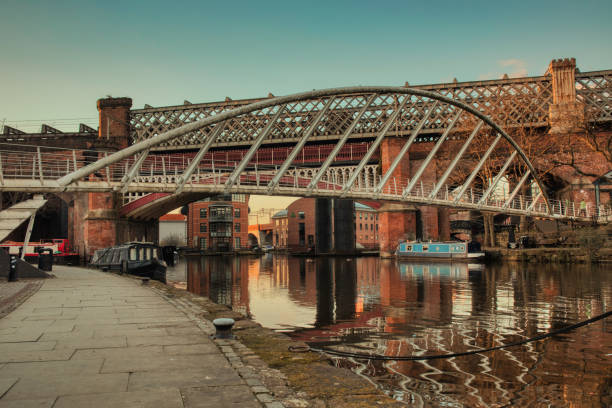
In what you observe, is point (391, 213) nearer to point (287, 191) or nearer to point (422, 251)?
point (422, 251)

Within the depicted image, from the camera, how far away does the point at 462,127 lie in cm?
4216

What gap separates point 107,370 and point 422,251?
39720mm

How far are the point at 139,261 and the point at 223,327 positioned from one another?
2318 cm

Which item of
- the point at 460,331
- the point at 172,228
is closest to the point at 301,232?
the point at 172,228

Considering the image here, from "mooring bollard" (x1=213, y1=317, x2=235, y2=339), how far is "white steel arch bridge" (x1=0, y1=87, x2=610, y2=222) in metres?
16.0

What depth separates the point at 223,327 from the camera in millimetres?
7465

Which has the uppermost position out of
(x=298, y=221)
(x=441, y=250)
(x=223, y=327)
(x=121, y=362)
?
(x=298, y=221)

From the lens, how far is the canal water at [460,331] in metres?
6.64

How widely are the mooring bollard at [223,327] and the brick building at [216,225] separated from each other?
84156mm

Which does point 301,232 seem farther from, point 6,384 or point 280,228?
point 6,384

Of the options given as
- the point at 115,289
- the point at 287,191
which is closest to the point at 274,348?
the point at 115,289

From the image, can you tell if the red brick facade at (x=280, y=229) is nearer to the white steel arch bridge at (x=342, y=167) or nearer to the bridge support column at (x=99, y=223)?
the white steel arch bridge at (x=342, y=167)

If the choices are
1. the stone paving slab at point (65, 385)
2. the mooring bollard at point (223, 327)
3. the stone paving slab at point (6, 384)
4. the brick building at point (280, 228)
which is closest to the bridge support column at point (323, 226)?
the brick building at point (280, 228)

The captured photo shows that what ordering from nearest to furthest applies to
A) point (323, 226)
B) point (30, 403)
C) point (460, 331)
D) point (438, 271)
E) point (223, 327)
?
point (30, 403), point (223, 327), point (460, 331), point (438, 271), point (323, 226)
